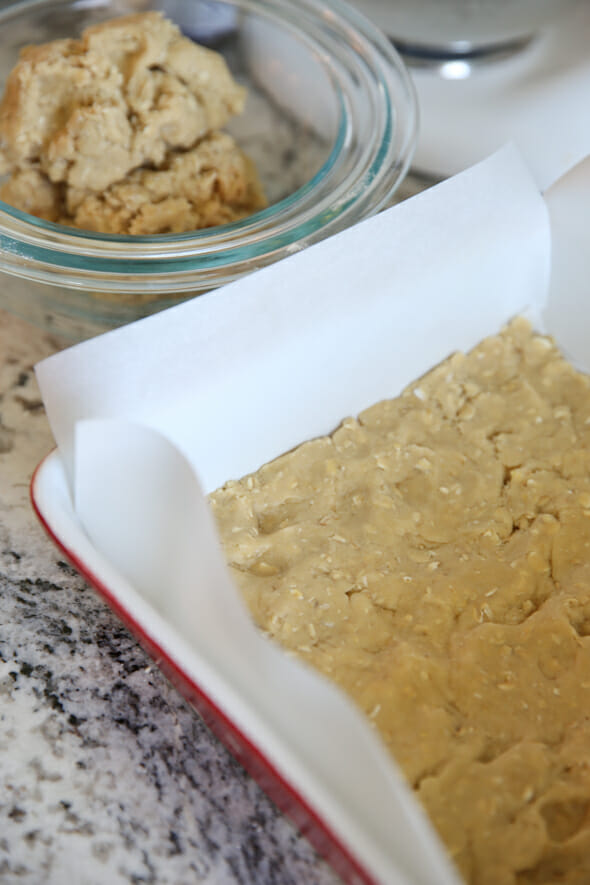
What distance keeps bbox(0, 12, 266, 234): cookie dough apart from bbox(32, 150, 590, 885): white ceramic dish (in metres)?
0.18

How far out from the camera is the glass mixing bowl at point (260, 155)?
0.73 m

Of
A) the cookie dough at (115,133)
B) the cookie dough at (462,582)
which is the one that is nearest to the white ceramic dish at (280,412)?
the cookie dough at (462,582)

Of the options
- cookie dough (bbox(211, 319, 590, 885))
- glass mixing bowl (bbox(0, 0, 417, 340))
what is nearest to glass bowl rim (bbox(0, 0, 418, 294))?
glass mixing bowl (bbox(0, 0, 417, 340))

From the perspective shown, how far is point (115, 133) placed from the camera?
2.61ft

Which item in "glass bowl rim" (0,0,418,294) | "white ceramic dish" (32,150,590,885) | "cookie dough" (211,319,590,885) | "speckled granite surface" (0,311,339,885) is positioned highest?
"glass bowl rim" (0,0,418,294)

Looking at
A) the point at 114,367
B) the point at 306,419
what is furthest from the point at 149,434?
the point at 306,419

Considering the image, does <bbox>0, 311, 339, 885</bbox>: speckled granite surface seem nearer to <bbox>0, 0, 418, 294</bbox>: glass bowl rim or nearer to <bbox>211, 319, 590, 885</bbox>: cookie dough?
<bbox>211, 319, 590, 885</bbox>: cookie dough

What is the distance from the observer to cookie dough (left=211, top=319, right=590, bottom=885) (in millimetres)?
538

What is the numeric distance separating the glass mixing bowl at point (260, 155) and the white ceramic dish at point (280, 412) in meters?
0.06

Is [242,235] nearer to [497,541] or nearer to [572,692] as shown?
[497,541]

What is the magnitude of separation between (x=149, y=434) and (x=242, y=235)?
24cm

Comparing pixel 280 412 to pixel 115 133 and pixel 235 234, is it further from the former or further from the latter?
pixel 115 133

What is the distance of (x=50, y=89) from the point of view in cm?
81

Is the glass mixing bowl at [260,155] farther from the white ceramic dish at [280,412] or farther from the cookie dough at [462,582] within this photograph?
the cookie dough at [462,582]
